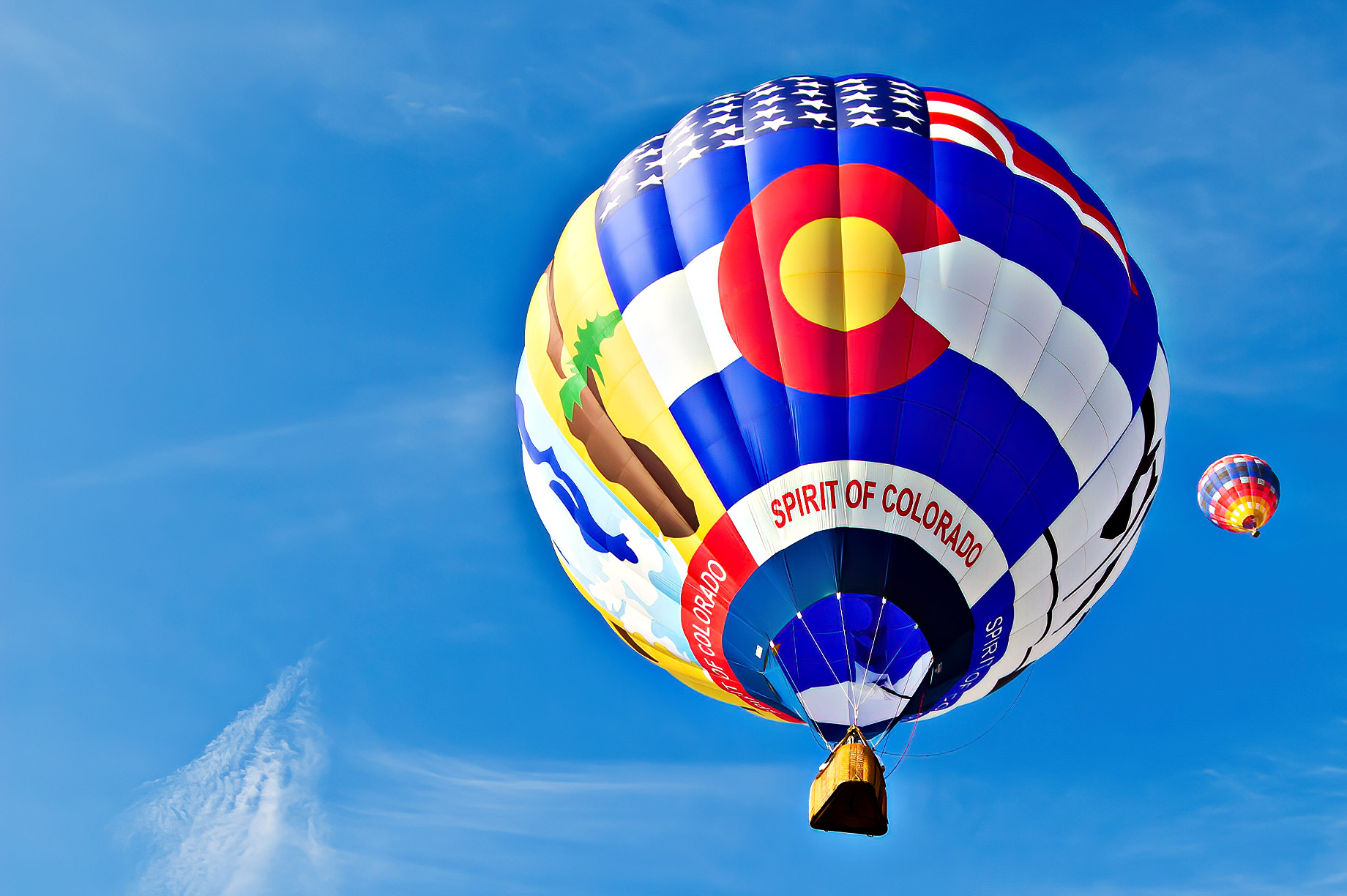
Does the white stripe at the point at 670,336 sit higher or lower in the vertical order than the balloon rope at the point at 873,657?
higher

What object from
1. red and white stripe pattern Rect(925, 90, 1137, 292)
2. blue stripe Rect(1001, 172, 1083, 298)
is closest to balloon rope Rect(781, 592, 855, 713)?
blue stripe Rect(1001, 172, 1083, 298)

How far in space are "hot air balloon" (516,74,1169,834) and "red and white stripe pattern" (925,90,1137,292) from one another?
1.3 inches

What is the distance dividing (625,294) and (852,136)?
7.99 feet

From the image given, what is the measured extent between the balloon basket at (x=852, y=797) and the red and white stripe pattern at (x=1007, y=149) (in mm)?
4976

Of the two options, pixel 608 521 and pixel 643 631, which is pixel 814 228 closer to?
pixel 608 521

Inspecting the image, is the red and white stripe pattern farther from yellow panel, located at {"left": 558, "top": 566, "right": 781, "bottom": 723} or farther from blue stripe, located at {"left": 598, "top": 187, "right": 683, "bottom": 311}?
yellow panel, located at {"left": 558, "top": 566, "right": 781, "bottom": 723}

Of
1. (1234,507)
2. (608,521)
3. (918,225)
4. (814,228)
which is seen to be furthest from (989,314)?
(1234,507)

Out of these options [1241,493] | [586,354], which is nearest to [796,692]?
[586,354]

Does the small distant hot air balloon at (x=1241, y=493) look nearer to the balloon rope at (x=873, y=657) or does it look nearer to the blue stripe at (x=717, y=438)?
the balloon rope at (x=873, y=657)

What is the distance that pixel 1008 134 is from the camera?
10.8 metres

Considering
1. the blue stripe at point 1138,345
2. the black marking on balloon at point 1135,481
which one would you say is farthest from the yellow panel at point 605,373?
the blue stripe at point 1138,345

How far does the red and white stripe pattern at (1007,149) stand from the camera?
34.3 ft

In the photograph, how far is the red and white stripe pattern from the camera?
10445 millimetres

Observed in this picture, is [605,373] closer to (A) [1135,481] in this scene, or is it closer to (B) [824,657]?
(B) [824,657]
